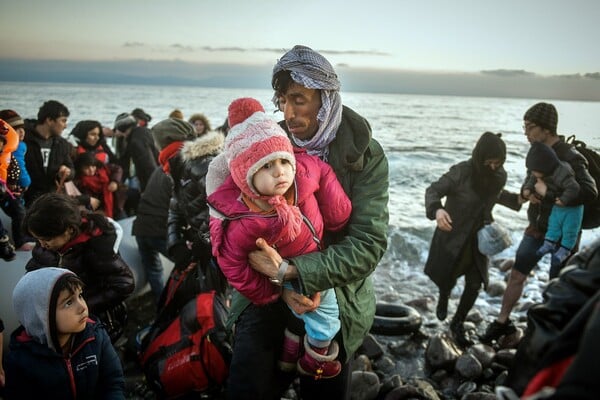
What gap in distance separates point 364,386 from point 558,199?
2648 mm

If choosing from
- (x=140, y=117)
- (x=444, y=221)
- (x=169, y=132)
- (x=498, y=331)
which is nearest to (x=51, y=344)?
(x=169, y=132)

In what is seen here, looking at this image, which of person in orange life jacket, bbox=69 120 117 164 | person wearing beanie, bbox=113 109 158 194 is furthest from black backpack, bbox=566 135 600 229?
person in orange life jacket, bbox=69 120 117 164

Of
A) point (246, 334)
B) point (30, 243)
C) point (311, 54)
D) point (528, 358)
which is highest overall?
point (311, 54)

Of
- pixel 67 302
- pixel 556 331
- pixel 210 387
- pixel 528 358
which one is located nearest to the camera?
pixel 556 331

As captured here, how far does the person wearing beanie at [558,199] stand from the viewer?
3.79 metres

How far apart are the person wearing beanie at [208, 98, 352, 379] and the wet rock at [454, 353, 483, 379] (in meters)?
2.38

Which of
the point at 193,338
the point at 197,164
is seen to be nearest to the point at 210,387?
the point at 193,338

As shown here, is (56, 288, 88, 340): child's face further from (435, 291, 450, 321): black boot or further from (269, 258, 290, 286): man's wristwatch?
(435, 291, 450, 321): black boot

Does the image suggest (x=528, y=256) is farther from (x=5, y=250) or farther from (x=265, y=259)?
(x=5, y=250)

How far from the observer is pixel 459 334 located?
14.8 ft

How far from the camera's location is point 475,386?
3596mm

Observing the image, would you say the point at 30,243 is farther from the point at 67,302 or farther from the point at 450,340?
the point at 450,340

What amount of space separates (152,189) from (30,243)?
1.44 meters

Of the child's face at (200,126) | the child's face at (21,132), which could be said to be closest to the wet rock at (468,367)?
the child's face at (21,132)
